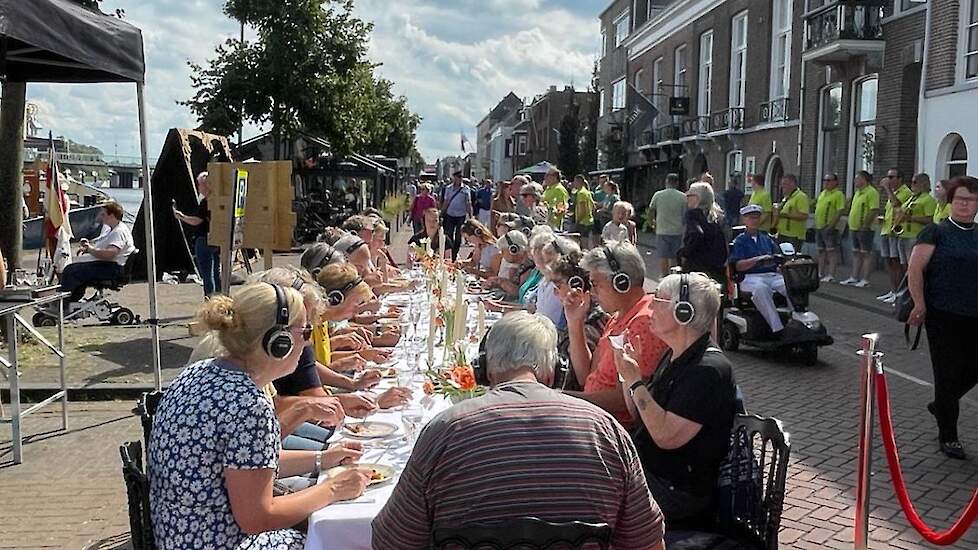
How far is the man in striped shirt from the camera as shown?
2.02 m

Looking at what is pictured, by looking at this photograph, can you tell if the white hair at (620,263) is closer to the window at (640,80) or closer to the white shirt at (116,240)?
the white shirt at (116,240)

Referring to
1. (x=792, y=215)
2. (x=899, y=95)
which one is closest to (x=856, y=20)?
(x=899, y=95)

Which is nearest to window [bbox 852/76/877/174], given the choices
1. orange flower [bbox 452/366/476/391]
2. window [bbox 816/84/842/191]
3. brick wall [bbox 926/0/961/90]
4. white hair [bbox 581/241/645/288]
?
window [bbox 816/84/842/191]

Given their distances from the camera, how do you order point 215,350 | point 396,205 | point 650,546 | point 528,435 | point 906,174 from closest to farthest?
point 528,435, point 650,546, point 215,350, point 906,174, point 396,205

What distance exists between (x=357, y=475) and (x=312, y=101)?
19.3m

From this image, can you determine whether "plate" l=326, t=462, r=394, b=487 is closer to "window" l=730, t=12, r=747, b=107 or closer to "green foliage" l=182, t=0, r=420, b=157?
"green foliage" l=182, t=0, r=420, b=157

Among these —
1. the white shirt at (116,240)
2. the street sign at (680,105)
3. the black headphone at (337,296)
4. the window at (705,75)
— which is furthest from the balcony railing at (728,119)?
the black headphone at (337,296)

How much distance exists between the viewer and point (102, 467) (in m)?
5.38

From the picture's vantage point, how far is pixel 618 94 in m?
43.0

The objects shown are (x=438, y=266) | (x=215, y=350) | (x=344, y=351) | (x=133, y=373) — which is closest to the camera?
(x=215, y=350)

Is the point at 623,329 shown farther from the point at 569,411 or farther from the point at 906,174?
the point at 906,174

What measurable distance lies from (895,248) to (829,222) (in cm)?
210

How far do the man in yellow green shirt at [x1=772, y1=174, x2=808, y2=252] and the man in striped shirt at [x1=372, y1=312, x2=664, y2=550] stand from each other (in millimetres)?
13273

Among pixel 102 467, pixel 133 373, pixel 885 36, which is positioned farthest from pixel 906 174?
pixel 102 467
